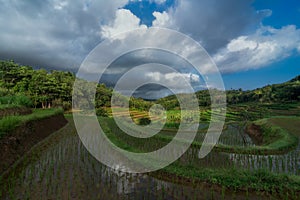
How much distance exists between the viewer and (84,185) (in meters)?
4.94

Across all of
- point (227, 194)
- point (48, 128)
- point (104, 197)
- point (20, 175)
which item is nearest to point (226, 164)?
point (227, 194)

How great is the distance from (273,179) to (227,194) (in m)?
1.53

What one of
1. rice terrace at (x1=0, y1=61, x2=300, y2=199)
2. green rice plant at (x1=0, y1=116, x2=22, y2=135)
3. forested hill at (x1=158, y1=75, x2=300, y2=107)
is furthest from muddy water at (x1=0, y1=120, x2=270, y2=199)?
forested hill at (x1=158, y1=75, x2=300, y2=107)

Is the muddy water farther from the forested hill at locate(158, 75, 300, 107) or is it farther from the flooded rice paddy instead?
the forested hill at locate(158, 75, 300, 107)

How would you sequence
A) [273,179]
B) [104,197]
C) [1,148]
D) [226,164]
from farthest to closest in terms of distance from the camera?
1. [226,164]
2. [1,148]
3. [273,179]
4. [104,197]

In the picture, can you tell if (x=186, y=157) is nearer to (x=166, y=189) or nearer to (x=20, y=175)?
(x=166, y=189)

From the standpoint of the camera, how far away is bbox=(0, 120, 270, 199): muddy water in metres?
4.50

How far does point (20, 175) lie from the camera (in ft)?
17.8

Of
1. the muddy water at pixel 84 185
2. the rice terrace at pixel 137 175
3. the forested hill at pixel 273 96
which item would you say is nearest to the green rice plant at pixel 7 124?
the rice terrace at pixel 137 175

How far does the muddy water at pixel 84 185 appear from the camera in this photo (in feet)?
14.8

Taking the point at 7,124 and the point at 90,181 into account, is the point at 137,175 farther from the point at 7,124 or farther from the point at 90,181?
the point at 7,124

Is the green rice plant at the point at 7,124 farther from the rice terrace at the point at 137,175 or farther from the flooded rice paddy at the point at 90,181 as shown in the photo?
the flooded rice paddy at the point at 90,181

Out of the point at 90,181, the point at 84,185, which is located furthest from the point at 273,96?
the point at 84,185

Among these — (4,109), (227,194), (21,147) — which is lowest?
(227,194)
